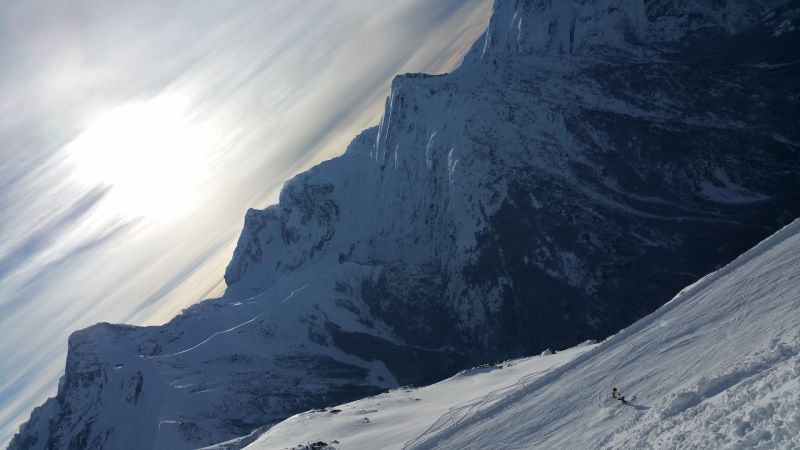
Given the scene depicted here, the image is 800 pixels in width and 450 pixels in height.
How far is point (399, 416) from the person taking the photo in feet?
213

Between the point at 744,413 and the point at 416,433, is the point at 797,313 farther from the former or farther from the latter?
the point at 416,433

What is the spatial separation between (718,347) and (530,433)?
11844 mm

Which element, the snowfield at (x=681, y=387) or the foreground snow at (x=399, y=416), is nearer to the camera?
the snowfield at (x=681, y=387)

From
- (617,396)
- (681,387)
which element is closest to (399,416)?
(617,396)

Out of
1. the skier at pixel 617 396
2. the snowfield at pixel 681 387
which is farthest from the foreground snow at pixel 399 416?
the skier at pixel 617 396

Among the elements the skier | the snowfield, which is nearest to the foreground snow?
the snowfield

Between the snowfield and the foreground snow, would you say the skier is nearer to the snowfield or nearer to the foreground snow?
the snowfield

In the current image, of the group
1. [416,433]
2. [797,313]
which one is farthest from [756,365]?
[416,433]

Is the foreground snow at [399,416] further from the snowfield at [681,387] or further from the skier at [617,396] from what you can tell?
the skier at [617,396]

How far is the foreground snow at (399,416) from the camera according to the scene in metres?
52.5

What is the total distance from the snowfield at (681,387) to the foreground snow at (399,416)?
0.40 metres

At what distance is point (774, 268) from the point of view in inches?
1535

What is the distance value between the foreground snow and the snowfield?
40 centimetres

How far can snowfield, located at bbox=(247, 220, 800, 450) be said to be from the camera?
2631cm
